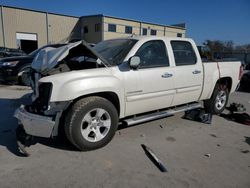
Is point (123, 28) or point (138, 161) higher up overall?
point (123, 28)

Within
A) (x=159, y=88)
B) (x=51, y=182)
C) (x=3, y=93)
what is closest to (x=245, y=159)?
(x=159, y=88)

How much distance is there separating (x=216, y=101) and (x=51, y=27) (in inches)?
1444

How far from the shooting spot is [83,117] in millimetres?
3504

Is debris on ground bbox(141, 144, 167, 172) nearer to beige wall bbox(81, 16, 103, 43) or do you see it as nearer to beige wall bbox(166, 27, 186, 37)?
beige wall bbox(81, 16, 103, 43)

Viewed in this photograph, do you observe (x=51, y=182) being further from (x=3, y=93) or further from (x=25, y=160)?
(x=3, y=93)

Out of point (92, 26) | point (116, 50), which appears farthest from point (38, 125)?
point (92, 26)

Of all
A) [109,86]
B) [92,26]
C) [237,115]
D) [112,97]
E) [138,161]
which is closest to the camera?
[138,161]

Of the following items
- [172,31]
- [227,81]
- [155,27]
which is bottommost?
[227,81]

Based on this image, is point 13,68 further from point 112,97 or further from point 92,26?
point 92,26

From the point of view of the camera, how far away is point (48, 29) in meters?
37.5

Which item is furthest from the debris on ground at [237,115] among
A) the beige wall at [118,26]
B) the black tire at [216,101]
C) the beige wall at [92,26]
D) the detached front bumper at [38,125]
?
the beige wall at [92,26]

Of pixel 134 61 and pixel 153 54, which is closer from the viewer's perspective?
pixel 134 61

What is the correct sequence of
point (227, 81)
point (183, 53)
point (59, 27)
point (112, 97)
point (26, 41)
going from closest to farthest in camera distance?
point (112, 97), point (183, 53), point (227, 81), point (26, 41), point (59, 27)

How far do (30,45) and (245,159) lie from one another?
3897 cm
